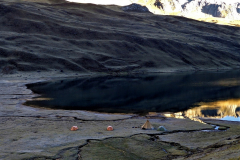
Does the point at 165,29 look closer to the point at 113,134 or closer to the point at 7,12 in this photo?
the point at 7,12

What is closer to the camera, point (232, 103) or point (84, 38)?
point (232, 103)

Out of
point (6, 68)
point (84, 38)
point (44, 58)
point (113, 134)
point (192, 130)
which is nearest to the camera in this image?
point (113, 134)

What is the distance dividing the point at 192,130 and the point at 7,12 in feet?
490

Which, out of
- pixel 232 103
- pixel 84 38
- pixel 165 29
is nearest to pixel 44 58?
pixel 84 38

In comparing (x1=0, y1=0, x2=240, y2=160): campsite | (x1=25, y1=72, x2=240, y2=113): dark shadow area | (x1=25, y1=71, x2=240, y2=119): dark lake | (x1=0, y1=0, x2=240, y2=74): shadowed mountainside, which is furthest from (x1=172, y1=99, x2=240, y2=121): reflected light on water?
(x1=0, y1=0, x2=240, y2=74): shadowed mountainside

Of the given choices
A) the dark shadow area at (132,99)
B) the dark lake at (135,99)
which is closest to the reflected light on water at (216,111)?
the dark lake at (135,99)

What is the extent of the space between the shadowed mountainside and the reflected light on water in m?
65.0

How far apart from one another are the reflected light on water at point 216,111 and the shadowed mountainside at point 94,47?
6498 centimetres

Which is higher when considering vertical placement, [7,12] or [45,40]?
[7,12]

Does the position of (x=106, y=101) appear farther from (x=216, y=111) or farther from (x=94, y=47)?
(x=94, y=47)

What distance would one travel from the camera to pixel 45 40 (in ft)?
424

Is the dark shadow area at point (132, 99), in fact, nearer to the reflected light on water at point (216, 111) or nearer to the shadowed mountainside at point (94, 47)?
the reflected light on water at point (216, 111)

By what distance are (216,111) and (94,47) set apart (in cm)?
9707

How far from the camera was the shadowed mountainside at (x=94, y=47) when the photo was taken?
355 feet
